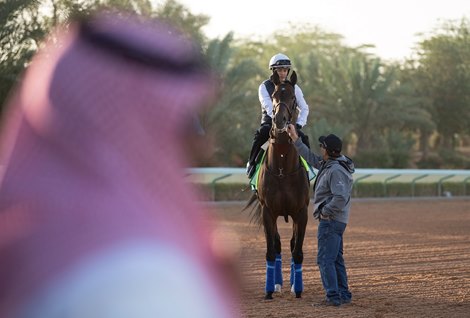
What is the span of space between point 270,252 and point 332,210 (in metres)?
1.33

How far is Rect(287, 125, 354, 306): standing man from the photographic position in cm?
848

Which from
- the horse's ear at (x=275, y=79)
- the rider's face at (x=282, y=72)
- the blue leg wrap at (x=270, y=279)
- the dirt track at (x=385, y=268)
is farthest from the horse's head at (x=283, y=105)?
the dirt track at (x=385, y=268)

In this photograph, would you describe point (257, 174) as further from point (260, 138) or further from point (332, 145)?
point (332, 145)

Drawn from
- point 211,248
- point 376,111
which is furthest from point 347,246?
point 376,111

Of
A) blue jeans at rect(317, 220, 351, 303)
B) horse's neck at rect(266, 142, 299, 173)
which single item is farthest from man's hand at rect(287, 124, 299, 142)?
blue jeans at rect(317, 220, 351, 303)

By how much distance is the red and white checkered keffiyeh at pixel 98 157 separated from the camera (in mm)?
1580

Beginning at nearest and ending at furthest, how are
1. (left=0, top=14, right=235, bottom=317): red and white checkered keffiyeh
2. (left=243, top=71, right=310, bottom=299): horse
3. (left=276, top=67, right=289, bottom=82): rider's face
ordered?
(left=0, top=14, right=235, bottom=317): red and white checkered keffiyeh
(left=243, top=71, right=310, bottom=299): horse
(left=276, top=67, right=289, bottom=82): rider's face

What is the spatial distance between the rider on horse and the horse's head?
59cm

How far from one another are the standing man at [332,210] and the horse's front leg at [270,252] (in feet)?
2.34

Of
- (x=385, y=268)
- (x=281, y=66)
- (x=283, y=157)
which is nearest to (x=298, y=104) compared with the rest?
(x=281, y=66)

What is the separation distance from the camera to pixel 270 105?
404 inches

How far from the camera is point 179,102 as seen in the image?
1.73 m

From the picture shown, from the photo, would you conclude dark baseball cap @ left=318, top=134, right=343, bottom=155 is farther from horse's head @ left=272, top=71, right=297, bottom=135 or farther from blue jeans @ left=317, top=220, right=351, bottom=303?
blue jeans @ left=317, top=220, right=351, bottom=303

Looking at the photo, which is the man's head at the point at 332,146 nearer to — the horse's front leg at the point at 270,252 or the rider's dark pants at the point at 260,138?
the horse's front leg at the point at 270,252
